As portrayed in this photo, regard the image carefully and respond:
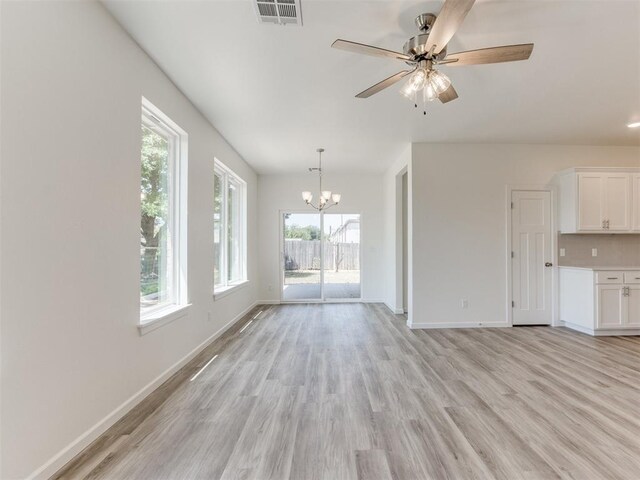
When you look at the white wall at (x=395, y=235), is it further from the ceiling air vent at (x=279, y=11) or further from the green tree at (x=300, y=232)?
the ceiling air vent at (x=279, y=11)

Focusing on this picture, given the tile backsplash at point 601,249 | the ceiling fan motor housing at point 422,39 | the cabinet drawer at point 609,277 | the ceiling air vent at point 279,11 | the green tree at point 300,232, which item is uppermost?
the ceiling air vent at point 279,11

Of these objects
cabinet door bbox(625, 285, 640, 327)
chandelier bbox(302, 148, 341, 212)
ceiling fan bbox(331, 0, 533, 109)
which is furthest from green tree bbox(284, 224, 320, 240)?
cabinet door bbox(625, 285, 640, 327)

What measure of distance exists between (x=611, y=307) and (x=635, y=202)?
1.58 meters

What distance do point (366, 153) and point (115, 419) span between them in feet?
15.1

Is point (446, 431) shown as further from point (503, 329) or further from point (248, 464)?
point (503, 329)

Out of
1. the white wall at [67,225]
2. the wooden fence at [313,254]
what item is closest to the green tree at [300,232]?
the wooden fence at [313,254]

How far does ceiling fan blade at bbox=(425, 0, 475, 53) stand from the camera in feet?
4.71

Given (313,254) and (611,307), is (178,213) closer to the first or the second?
(313,254)

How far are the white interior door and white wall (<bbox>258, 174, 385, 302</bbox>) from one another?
2546 mm

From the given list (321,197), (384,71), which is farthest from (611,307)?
(321,197)

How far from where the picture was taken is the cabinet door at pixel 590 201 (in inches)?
166

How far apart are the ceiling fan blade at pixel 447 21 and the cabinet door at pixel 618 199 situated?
418cm

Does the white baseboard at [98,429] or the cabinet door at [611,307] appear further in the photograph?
the cabinet door at [611,307]

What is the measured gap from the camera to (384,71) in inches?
101
